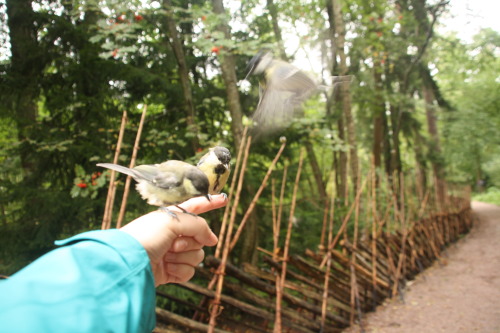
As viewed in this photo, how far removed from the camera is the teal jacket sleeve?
1.68ft

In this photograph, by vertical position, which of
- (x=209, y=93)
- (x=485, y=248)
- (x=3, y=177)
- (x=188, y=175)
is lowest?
(x=485, y=248)

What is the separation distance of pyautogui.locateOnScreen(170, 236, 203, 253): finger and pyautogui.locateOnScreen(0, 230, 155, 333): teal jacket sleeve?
1.07 ft

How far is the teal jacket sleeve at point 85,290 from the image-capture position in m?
0.51

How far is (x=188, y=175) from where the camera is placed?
971 mm

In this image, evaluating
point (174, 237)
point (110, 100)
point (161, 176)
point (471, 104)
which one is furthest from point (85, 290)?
point (471, 104)

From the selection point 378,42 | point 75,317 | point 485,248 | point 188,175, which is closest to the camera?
point 75,317

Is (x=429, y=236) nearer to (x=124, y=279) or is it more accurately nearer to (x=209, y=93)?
(x=209, y=93)

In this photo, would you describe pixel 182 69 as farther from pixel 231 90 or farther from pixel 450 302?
pixel 450 302

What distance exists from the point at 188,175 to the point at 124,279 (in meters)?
0.38

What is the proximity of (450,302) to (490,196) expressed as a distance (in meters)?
21.0

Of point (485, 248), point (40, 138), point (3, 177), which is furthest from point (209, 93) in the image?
point (485, 248)

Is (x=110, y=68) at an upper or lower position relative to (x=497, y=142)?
upper

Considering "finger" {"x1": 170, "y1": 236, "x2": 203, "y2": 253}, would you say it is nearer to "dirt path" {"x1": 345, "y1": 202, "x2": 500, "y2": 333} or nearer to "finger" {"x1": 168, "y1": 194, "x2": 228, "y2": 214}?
"finger" {"x1": 168, "y1": 194, "x2": 228, "y2": 214}

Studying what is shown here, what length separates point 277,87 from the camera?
1848 mm
